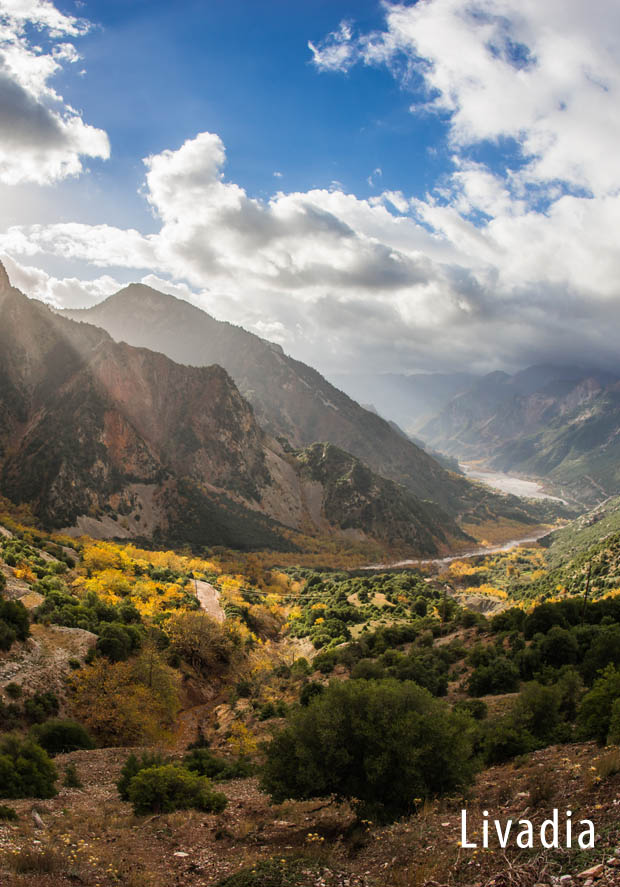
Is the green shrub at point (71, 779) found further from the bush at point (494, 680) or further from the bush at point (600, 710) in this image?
the bush at point (494, 680)

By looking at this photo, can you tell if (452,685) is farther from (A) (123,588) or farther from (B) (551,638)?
(A) (123,588)

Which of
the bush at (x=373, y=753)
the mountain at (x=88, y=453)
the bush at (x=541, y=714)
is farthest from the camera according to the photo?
the mountain at (x=88, y=453)

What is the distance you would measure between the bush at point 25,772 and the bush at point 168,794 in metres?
4.15

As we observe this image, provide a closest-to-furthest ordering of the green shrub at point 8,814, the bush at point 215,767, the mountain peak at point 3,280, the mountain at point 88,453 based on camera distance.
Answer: the green shrub at point 8,814 → the bush at point 215,767 → the mountain at point 88,453 → the mountain peak at point 3,280

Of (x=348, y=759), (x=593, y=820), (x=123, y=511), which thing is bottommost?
(x=123, y=511)

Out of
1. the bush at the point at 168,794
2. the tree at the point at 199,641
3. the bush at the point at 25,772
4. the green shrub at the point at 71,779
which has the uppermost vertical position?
the bush at the point at 168,794

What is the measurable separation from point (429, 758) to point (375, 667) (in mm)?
27113

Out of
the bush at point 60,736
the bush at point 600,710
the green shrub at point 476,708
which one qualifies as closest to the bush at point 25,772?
the bush at point 60,736

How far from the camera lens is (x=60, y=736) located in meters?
32.2

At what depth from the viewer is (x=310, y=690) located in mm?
43844

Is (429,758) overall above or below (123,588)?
above

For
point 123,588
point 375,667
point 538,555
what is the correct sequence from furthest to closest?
1. point 538,555
2. point 123,588
3. point 375,667

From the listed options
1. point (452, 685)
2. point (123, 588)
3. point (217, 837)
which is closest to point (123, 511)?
point (123, 588)

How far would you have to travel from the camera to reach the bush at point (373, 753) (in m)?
19.3
